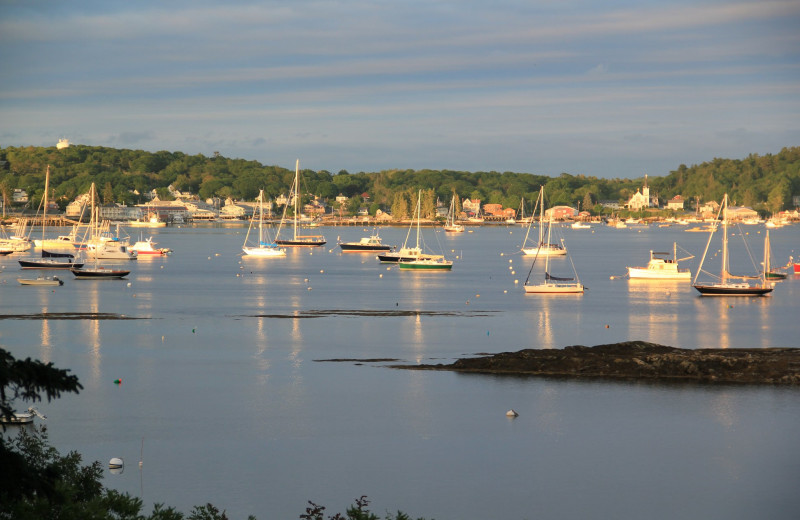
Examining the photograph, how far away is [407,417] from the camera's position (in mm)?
27453

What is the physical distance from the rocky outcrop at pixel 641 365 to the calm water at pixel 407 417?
3.67ft

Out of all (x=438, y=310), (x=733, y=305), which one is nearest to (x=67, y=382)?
(x=438, y=310)

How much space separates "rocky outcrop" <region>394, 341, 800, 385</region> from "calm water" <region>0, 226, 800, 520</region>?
3.67 feet

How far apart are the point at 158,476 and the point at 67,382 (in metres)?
12.4

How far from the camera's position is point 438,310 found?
2082 inches

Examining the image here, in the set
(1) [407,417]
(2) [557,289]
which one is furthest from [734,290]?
(1) [407,417]

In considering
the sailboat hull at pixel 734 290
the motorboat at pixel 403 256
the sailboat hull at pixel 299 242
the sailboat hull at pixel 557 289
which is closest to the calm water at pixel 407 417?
the sailboat hull at pixel 734 290

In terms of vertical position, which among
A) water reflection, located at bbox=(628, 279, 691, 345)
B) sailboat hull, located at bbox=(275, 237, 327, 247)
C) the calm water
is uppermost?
sailboat hull, located at bbox=(275, 237, 327, 247)

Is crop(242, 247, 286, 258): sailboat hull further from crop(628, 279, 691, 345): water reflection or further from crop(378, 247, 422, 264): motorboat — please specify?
crop(628, 279, 691, 345): water reflection

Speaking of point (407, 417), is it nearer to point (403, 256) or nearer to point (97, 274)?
point (97, 274)

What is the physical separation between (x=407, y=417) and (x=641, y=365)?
9029mm

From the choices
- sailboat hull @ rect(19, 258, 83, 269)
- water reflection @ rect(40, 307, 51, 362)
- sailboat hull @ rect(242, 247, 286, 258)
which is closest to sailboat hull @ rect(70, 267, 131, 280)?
sailboat hull @ rect(19, 258, 83, 269)

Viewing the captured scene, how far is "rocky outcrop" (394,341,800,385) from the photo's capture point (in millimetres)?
31875

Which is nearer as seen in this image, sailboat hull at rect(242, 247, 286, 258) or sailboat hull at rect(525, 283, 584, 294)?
sailboat hull at rect(525, 283, 584, 294)
